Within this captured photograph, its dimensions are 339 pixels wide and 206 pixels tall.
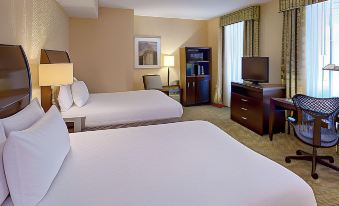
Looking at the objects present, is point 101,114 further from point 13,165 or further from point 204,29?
point 204,29

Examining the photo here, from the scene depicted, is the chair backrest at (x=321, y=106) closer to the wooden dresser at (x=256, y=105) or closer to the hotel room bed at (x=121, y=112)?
the wooden dresser at (x=256, y=105)

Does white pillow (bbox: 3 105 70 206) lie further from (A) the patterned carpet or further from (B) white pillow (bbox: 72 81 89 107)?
(A) the patterned carpet

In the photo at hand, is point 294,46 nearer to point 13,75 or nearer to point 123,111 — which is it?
point 123,111

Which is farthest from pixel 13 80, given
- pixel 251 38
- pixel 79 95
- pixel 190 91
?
pixel 190 91

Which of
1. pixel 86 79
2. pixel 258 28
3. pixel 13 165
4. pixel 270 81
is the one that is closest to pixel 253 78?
pixel 270 81

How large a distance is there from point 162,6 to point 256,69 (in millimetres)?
2463

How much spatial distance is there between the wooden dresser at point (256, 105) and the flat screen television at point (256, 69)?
21cm

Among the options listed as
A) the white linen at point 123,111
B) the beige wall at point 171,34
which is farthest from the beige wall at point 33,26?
the beige wall at point 171,34

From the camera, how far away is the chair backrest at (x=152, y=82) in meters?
6.49

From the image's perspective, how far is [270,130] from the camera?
13.8 ft

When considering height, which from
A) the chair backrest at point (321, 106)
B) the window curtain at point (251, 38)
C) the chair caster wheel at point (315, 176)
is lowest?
the chair caster wheel at point (315, 176)

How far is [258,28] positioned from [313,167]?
134 inches

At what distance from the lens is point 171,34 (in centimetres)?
702

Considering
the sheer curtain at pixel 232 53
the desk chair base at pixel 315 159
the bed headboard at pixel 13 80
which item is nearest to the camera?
the bed headboard at pixel 13 80
